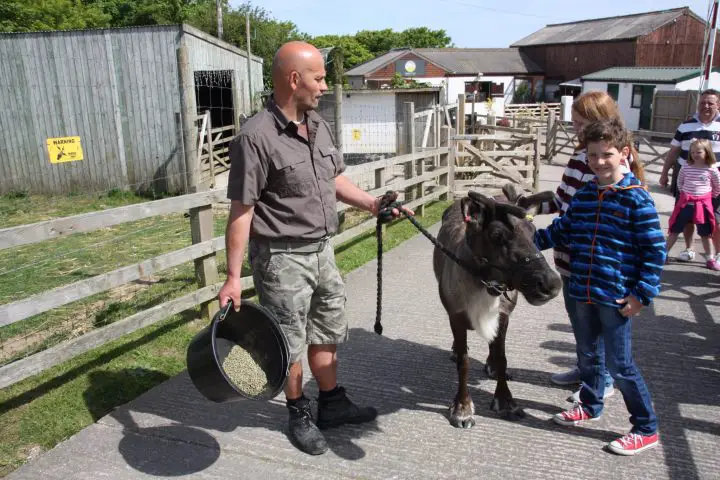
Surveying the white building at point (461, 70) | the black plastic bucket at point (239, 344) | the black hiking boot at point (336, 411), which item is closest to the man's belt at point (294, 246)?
the black plastic bucket at point (239, 344)

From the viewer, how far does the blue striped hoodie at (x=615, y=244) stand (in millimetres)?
3011

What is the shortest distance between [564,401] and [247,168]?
256 centimetres

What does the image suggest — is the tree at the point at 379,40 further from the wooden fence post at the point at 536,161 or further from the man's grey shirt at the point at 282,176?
the man's grey shirt at the point at 282,176

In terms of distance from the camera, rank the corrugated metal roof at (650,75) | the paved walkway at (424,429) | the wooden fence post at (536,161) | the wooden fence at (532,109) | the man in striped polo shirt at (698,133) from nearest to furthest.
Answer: the paved walkway at (424,429) → the man in striped polo shirt at (698,133) → the wooden fence post at (536,161) → the corrugated metal roof at (650,75) → the wooden fence at (532,109)

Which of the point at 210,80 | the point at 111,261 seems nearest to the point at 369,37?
the point at 210,80

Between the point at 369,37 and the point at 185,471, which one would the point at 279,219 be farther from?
the point at 369,37

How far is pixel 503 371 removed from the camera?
12.5ft

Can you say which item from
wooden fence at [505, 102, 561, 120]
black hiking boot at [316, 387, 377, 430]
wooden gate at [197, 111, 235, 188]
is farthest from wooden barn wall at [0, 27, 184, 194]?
wooden fence at [505, 102, 561, 120]

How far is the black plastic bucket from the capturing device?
3053 mm

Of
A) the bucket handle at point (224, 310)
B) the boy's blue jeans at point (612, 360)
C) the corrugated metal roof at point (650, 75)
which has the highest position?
the corrugated metal roof at point (650, 75)

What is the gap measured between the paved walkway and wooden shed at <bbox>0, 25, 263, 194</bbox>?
9784mm

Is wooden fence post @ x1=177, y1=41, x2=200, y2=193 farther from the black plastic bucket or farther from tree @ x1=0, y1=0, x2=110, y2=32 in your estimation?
tree @ x1=0, y1=0, x2=110, y2=32

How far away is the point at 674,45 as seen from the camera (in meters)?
45.2

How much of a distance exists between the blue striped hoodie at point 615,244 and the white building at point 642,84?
31.2 metres
